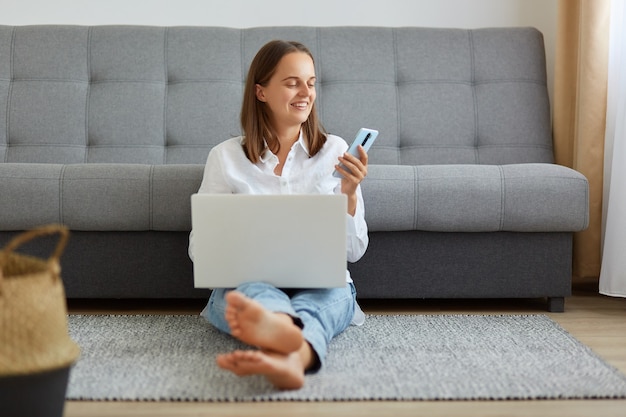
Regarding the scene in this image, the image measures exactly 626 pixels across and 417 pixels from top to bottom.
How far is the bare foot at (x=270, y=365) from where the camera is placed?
1387 mm

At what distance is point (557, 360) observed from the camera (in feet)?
5.68

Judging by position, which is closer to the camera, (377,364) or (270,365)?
(270,365)

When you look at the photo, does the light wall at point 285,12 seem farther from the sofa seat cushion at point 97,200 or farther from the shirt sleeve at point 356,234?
the shirt sleeve at point 356,234

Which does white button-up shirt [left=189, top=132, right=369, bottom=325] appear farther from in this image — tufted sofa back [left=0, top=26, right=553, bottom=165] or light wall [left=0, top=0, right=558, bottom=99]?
light wall [left=0, top=0, right=558, bottom=99]

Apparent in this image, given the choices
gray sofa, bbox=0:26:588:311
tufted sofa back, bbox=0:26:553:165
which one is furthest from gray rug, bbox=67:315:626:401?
tufted sofa back, bbox=0:26:553:165

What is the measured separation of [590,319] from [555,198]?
361mm

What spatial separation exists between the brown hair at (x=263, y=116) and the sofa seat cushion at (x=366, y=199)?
0.23 meters

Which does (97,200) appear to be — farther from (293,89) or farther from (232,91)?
(232,91)

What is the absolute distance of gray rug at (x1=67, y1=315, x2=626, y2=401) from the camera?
4.87ft

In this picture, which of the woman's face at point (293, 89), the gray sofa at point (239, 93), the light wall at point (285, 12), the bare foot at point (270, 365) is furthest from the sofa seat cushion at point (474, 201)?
the light wall at point (285, 12)

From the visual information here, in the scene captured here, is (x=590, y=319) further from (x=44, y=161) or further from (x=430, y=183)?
(x=44, y=161)

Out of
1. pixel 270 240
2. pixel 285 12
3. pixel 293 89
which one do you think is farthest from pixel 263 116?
pixel 285 12

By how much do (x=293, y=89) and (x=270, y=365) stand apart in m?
0.82

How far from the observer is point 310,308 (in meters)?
1.69
